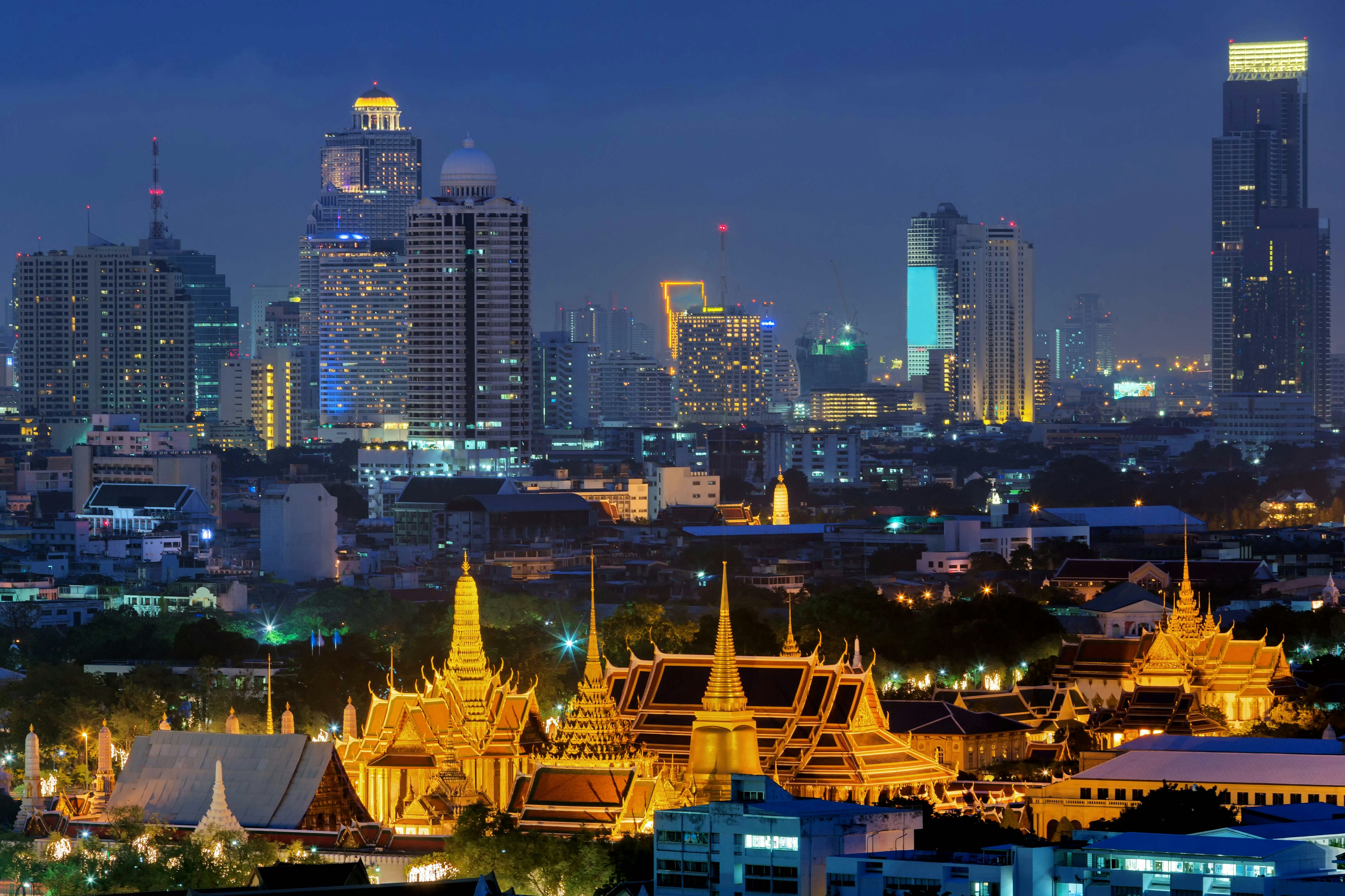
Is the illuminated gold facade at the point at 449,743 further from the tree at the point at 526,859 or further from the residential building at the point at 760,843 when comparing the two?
the residential building at the point at 760,843

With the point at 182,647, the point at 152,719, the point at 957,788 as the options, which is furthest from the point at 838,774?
the point at 182,647

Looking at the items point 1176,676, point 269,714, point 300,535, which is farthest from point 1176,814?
point 300,535

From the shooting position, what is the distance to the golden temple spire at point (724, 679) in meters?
75.8

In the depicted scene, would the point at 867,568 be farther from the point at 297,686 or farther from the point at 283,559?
the point at 297,686

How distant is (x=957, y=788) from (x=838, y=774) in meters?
6.20

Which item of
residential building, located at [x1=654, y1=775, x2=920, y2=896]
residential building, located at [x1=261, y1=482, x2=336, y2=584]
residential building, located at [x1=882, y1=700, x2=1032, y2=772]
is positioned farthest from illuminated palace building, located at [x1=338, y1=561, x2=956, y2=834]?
residential building, located at [x1=261, y1=482, x2=336, y2=584]

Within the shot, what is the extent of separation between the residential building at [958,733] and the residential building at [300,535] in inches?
3127

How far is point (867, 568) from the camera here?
17575cm

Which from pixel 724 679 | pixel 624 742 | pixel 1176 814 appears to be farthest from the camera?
pixel 724 679

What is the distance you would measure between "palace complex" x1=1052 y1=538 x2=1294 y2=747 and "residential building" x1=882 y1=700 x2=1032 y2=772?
9.49 ft

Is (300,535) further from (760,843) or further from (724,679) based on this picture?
(760,843)

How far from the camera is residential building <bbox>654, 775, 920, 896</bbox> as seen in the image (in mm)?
63875

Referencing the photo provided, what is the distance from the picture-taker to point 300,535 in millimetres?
170625

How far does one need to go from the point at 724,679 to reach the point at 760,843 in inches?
479
